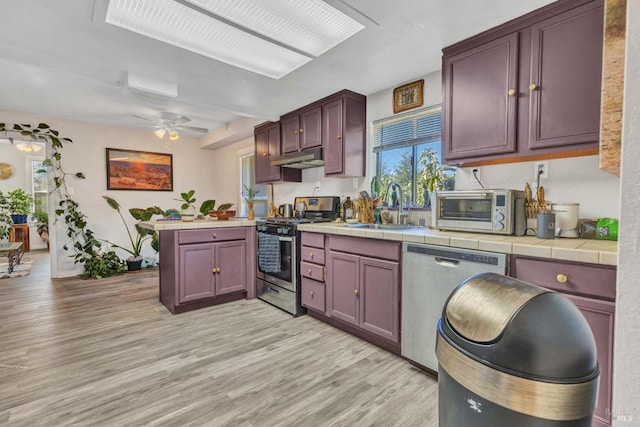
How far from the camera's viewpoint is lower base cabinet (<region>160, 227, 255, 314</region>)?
3.02 meters

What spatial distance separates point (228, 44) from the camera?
2.29m

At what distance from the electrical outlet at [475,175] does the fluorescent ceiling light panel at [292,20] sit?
136 centimetres

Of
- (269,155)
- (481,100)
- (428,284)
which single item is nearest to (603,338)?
(428,284)

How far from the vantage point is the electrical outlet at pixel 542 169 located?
2049 mm

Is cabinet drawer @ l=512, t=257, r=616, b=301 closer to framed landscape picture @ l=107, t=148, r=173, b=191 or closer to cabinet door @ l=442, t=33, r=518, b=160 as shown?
cabinet door @ l=442, t=33, r=518, b=160

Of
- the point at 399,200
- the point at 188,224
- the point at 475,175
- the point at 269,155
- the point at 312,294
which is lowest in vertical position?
the point at 312,294

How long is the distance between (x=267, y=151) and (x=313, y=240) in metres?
1.90

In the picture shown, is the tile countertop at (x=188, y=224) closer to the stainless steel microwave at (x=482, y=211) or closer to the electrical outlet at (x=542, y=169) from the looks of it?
the stainless steel microwave at (x=482, y=211)

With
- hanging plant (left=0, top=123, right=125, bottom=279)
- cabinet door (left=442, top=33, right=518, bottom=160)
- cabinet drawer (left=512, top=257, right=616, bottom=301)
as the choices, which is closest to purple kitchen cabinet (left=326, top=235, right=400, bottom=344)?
cabinet drawer (left=512, top=257, right=616, bottom=301)

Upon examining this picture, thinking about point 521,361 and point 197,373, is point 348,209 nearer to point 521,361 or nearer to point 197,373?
point 197,373

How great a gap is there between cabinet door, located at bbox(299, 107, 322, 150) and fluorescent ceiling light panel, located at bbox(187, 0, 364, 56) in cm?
115

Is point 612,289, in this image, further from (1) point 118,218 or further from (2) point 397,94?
(1) point 118,218

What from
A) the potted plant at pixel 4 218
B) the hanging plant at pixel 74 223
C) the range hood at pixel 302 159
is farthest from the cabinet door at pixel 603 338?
the potted plant at pixel 4 218

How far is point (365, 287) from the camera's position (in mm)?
2369
